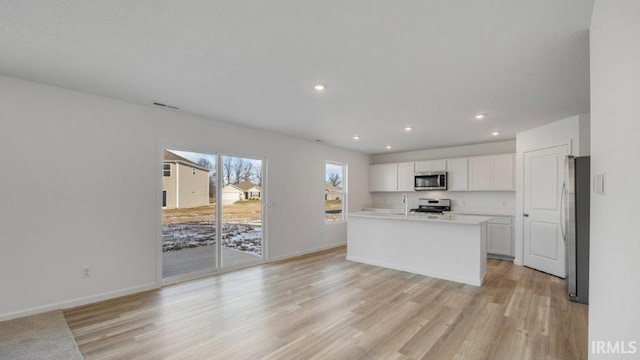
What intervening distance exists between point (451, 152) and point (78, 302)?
7.13m

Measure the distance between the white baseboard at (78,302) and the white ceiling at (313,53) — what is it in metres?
2.38

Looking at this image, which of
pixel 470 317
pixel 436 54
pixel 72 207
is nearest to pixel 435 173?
pixel 470 317

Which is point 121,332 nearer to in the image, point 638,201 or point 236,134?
point 236,134

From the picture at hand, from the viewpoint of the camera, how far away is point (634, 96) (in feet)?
3.15

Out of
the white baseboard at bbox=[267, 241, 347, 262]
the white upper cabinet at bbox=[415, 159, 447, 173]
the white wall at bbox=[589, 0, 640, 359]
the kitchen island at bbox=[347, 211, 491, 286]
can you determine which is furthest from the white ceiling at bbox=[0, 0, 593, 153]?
the white baseboard at bbox=[267, 241, 347, 262]

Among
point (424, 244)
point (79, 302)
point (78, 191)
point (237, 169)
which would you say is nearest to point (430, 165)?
point (424, 244)

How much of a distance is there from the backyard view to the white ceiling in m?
1.02

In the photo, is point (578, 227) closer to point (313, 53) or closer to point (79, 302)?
point (313, 53)

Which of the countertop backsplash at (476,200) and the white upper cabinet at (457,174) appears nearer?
the countertop backsplash at (476,200)

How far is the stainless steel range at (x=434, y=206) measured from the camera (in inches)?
263

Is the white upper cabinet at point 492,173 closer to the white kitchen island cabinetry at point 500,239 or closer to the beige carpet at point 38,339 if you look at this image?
the white kitchen island cabinetry at point 500,239

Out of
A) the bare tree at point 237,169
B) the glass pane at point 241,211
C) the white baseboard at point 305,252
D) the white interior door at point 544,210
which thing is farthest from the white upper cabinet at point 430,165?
the bare tree at point 237,169

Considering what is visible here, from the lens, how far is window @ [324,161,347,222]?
6.76 m

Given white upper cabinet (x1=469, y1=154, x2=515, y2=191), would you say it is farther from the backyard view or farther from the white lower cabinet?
the backyard view
